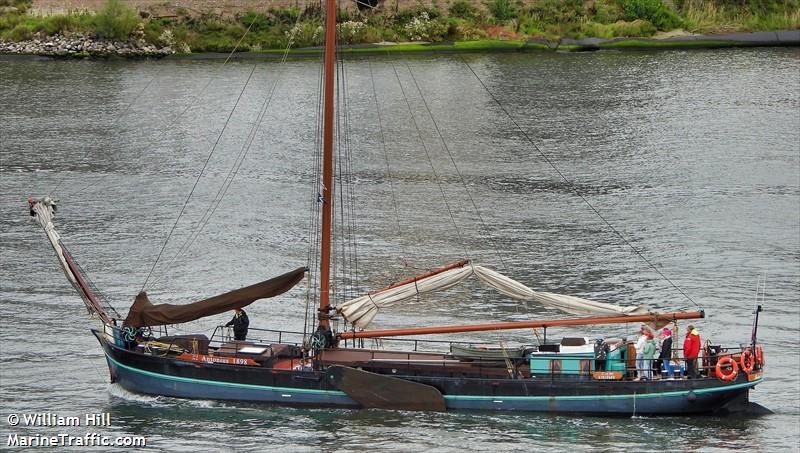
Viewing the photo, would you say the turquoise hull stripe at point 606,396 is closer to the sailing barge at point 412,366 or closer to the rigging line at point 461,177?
the sailing barge at point 412,366

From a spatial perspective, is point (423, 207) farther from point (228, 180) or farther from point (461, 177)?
point (228, 180)

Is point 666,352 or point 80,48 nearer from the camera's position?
point 666,352

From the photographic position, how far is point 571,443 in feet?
129

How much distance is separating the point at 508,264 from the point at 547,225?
7416 mm

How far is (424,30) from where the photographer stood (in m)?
124

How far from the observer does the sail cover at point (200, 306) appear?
139ft

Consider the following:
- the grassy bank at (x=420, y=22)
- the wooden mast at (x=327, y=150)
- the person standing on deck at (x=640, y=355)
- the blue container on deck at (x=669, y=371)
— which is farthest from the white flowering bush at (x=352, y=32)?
the blue container on deck at (x=669, y=371)

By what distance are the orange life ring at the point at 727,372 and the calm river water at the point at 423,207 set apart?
1588mm

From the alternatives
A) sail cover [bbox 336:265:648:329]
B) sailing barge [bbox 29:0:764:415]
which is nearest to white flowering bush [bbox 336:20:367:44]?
sailing barge [bbox 29:0:764:415]

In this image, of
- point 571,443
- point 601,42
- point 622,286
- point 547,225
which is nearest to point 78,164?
point 547,225

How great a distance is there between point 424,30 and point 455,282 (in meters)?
83.4

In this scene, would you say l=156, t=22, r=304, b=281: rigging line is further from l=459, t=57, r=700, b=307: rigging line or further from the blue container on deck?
the blue container on deck

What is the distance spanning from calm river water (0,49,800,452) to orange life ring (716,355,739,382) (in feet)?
5.21

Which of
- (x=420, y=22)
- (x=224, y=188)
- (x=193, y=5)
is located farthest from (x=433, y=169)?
(x=193, y=5)
